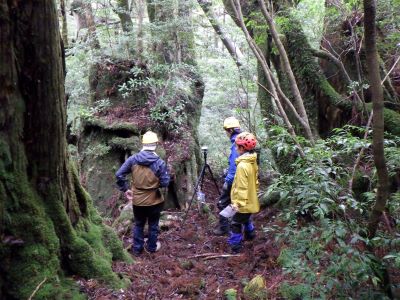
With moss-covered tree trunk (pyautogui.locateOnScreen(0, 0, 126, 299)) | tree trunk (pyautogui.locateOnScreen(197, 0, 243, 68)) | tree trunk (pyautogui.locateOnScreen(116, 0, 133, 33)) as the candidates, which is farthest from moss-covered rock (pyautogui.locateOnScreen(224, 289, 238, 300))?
tree trunk (pyautogui.locateOnScreen(197, 0, 243, 68))

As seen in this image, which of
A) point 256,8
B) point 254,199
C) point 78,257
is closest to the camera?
point 78,257

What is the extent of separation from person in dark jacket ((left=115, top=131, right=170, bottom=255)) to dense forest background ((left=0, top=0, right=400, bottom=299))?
56cm

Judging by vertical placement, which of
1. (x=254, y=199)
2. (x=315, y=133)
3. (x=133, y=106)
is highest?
(x=133, y=106)

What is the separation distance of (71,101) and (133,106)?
8.29 ft

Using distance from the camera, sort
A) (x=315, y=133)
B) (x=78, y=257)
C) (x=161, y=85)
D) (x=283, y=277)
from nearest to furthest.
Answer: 1. (x=78, y=257)
2. (x=283, y=277)
3. (x=315, y=133)
4. (x=161, y=85)

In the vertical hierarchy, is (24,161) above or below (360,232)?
above

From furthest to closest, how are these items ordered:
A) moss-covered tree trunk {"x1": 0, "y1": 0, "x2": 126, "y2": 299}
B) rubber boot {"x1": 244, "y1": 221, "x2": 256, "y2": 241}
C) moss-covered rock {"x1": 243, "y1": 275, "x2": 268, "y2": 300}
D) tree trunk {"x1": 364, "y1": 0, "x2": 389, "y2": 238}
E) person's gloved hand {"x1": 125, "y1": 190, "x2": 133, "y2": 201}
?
rubber boot {"x1": 244, "y1": 221, "x2": 256, "y2": 241}
person's gloved hand {"x1": 125, "y1": 190, "x2": 133, "y2": 201}
moss-covered rock {"x1": 243, "y1": 275, "x2": 268, "y2": 300}
moss-covered tree trunk {"x1": 0, "y1": 0, "x2": 126, "y2": 299}
tree trunk {"x1": 364, "y1": 0, "x2": 389, "y2": 238}

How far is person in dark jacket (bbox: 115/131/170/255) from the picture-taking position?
709 cm

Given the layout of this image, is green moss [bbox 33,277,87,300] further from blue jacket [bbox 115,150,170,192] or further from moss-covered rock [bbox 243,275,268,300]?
blue jacket [bbox 115,150,170,192]

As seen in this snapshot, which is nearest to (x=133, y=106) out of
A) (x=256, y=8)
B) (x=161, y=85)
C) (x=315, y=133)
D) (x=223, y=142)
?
(x=161, y=85)

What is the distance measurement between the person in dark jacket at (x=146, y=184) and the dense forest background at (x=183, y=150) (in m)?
0.56

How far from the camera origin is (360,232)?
438cm

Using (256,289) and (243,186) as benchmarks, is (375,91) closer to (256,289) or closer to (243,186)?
(256,289)

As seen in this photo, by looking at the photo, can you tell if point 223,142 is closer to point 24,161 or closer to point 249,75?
point 249,75
